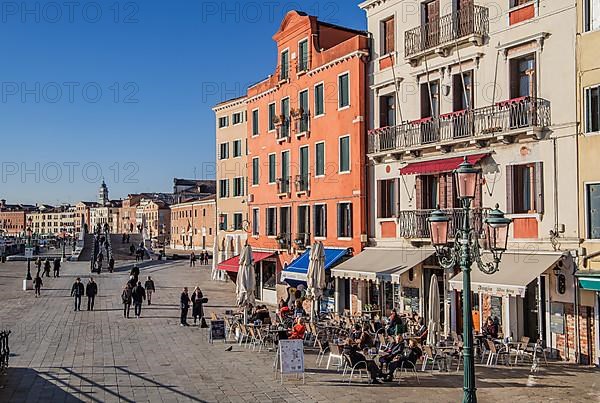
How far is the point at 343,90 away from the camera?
29172 mm

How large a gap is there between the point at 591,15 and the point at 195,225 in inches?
3235

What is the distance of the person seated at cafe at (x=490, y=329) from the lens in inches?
791

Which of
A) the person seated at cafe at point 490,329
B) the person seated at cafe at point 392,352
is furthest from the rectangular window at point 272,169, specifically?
the person seated at cafe at point 392,352

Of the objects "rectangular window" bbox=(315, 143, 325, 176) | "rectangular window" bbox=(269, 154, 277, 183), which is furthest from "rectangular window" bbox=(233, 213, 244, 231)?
"rectangular window" bbox=(315, 143, 325, 176)

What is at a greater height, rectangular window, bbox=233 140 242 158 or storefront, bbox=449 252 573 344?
rectangular window, bbox=233 140 242 158

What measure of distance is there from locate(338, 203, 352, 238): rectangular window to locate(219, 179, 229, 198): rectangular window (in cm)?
2198

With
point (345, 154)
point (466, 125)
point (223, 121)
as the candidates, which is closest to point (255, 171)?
point (345, 154)

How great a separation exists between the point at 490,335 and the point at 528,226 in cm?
353

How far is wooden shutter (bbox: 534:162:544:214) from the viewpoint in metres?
19.8

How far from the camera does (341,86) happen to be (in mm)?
29312

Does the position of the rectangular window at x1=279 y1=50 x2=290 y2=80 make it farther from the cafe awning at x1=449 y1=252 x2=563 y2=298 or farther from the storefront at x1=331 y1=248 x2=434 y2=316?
the cafe awning at x1=449 y1=252 x2=563 y2=298

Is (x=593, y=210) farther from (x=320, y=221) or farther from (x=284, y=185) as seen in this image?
(x=284, y=185)

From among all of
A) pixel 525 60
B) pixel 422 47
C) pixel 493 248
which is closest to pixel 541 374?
pixel 493 248

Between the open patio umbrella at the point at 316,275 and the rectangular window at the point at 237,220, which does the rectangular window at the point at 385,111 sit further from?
the rectangular window at the point at 237,220
